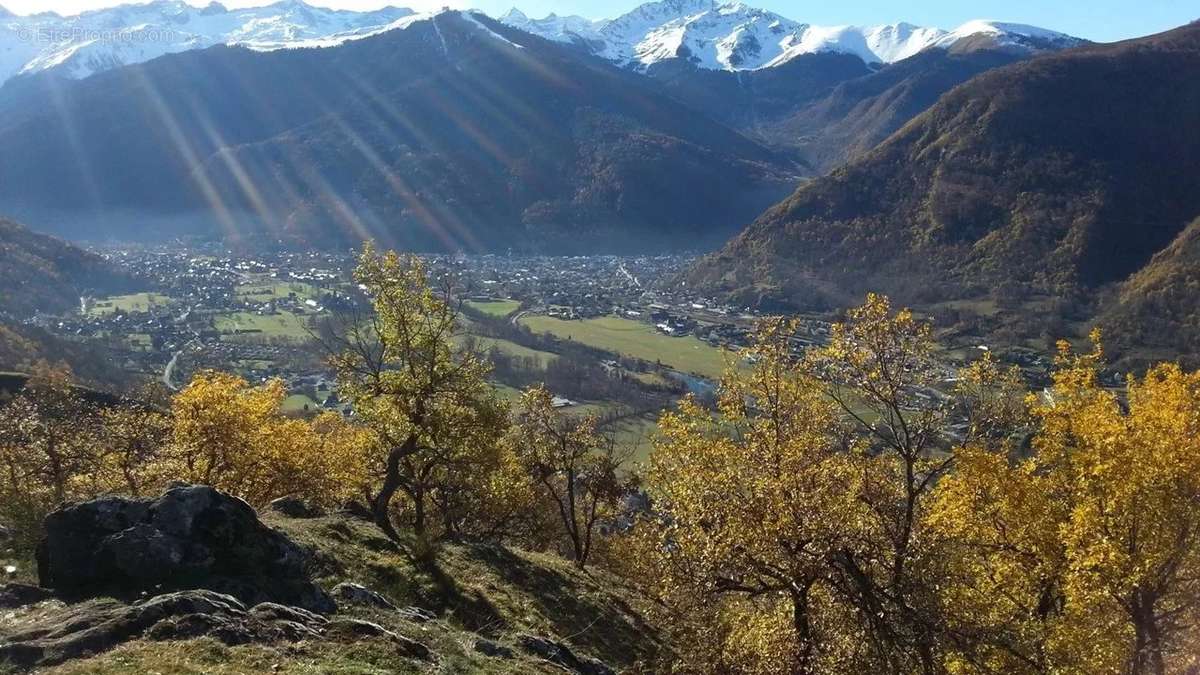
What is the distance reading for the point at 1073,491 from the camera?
24.8 m

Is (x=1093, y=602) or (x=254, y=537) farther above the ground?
(x=254, y=537)

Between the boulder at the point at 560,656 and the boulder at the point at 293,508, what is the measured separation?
1213 cm

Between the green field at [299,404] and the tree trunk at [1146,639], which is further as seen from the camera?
the green field at [299,404]

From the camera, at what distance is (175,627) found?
15336 mm

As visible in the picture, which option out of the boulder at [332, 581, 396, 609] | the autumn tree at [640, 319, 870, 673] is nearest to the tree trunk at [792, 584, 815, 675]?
the autumn tree at [640, 319, 870, 673]

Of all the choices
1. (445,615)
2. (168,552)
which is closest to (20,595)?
(168,552)

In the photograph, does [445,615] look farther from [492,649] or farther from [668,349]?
[668,349]

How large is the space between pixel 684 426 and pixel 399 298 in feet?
40.4

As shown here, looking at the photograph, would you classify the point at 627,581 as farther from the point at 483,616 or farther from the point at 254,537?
the point at 254,537

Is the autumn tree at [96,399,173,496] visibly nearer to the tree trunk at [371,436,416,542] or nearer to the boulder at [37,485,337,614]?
the tree trunk at [371,436,416,542]

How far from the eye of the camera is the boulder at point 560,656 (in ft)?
70.0

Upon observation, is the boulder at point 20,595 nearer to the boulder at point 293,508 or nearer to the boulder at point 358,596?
the boulder at point 358,596

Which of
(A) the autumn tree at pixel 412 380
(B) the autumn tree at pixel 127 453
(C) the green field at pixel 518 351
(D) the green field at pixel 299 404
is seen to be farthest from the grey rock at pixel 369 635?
(C) the green field at pixel 518 351

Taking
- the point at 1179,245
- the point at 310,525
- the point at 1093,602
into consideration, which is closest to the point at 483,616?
the point at 310,525
